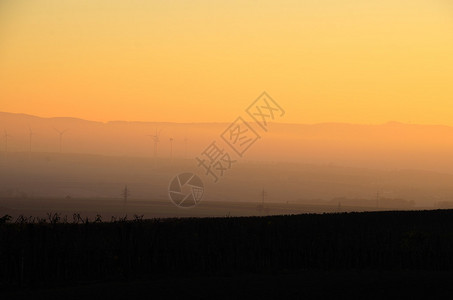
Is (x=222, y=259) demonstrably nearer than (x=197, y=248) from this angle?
Yes

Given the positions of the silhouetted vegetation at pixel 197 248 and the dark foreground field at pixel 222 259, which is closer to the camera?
the dark foreground field at pixel 222 259

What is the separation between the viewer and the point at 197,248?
40.2 meters

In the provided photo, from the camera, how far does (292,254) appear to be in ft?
137

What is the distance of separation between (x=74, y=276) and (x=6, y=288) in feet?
11.6

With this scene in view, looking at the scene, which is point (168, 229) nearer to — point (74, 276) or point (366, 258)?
point (74, 276)

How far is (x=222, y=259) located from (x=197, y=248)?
1413 mm

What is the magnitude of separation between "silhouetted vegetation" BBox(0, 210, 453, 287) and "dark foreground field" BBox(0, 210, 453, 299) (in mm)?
52

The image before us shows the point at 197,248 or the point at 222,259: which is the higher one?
the point at 197,248

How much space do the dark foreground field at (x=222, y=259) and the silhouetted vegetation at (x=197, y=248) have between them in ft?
0.17

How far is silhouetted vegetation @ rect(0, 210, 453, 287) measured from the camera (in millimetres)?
36094

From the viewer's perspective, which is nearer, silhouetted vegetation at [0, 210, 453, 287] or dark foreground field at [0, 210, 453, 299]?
dark foreground field at [0, 210, 453, 299]

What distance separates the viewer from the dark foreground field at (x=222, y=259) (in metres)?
32.6

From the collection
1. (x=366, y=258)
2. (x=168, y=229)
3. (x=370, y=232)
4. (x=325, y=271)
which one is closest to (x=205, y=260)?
(x=168, y=229)

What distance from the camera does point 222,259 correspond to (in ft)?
131
